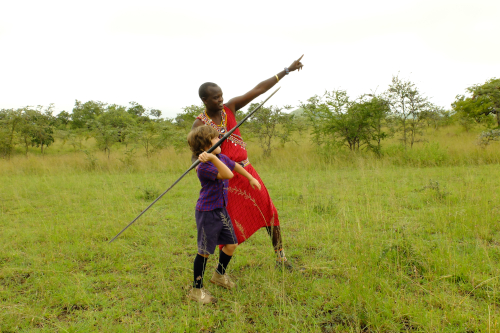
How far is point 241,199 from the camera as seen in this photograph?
2.87 m

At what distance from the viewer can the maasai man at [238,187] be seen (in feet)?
9.10

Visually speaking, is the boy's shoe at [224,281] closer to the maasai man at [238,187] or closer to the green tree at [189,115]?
the maasai man at [238,187]

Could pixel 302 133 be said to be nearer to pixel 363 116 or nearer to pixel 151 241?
pixel 363 116

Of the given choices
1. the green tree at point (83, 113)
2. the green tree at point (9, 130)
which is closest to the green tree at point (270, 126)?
the green tree at point (9, 130)

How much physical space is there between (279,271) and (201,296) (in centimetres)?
75

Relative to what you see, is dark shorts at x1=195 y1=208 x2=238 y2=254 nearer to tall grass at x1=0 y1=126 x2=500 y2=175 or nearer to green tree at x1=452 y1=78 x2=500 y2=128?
tall grass at x1=0 y1=126 x2=500 y2=175

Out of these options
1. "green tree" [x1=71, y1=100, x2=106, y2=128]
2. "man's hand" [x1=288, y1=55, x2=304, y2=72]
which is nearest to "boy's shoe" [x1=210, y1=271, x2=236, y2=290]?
"man's hand" [x1=288, y1=55, x2=304, y2=72]

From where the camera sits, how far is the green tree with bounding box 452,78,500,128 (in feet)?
39.2

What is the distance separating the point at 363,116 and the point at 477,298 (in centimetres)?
823

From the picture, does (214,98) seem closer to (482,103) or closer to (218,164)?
(218,164)

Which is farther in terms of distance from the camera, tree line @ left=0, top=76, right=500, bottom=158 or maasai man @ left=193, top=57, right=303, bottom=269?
tree line @ left=0, top=76, right=500, bottom=158

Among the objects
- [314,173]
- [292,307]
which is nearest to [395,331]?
[292,307]

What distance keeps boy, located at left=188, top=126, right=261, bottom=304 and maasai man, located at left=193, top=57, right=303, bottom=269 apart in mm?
165

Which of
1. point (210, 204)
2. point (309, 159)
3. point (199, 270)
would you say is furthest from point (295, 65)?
point (309, 159)
